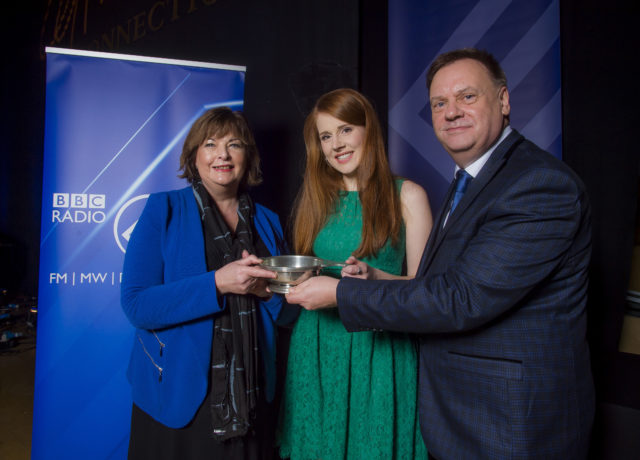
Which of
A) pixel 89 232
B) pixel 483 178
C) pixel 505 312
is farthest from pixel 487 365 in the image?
pixel 89 232

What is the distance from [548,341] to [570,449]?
318 millimetres

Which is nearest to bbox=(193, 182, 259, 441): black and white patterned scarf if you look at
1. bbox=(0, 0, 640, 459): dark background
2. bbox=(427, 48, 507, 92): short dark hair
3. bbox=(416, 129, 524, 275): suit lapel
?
bbox=(416, 129, 524, 275): suit lapel

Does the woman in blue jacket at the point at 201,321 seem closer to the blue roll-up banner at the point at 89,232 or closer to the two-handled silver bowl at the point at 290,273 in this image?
the two-handled silver bowl at the point at 290,273

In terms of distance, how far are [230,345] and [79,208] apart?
4.39ft

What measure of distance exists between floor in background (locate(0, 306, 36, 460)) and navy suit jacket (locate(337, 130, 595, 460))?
309cm

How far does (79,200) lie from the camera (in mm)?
2307

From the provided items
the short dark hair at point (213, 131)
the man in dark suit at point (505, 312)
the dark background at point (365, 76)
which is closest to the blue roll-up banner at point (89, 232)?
the short dark hair at point (213, 131)

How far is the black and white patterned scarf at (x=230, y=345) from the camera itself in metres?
1.53

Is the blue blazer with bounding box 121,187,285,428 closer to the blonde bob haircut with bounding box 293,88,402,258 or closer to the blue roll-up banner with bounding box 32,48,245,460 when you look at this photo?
the blonde bob haircut with bounding box 293,88,402,258

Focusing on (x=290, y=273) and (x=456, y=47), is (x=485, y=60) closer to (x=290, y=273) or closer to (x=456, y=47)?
(x=290, y=273)

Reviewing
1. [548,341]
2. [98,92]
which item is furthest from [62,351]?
[548,341]

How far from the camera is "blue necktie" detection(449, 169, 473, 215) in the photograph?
138 centimetres

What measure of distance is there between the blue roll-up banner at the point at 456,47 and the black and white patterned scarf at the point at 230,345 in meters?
1.35

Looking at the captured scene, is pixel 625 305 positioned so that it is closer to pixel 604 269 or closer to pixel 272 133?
pixel 604 269
